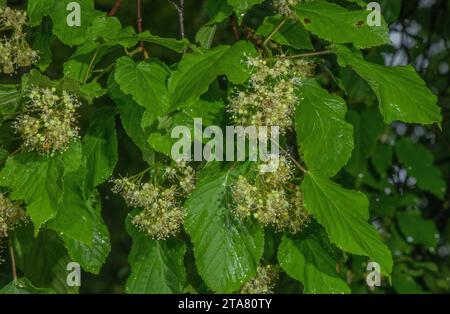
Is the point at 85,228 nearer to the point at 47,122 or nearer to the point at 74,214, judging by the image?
the point at 74,214

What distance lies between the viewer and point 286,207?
200cm

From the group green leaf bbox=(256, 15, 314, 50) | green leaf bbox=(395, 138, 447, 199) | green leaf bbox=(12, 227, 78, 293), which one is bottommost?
green leaf bbox=(395, 138, 447, 199)

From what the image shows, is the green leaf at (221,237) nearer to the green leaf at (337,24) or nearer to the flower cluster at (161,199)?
the flower cluster at (161,199)

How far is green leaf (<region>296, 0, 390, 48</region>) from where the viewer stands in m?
2.01

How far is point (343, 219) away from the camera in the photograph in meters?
2.00

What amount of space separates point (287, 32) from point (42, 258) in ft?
3.89

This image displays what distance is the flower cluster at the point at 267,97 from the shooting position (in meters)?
1.89

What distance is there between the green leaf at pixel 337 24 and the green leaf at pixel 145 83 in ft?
1.49

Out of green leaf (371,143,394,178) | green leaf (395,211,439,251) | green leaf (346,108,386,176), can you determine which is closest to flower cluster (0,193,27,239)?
green leaf (346,108,386,176)

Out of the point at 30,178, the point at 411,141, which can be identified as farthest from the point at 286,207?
the point at 411,141

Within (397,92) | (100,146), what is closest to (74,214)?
(100,146)

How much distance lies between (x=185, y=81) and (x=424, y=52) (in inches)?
94.7

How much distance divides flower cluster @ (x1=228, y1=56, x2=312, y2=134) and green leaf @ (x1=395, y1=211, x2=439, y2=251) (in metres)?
2.11

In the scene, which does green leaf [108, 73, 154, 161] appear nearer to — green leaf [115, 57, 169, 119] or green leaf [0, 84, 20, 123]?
green leaf [115, 57, 169, 119]
